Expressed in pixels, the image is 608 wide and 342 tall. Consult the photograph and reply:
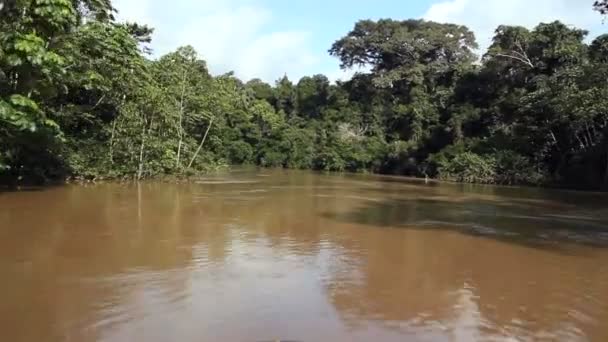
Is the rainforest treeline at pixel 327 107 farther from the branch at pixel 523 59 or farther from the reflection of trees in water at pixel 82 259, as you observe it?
the reflection of trees in water at pixel 82 259

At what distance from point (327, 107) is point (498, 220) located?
41185mm

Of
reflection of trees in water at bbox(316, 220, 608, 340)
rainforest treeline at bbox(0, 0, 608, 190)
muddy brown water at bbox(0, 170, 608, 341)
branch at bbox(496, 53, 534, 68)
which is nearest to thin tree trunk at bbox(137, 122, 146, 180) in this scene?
rainforest treeline at bbox(0, 0, 608, 190)

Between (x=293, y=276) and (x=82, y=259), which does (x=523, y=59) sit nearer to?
(x=293, y=276)

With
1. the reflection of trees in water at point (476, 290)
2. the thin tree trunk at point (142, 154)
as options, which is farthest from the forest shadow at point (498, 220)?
the thin tree trunk at point (142, 154)

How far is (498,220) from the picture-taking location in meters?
13.4

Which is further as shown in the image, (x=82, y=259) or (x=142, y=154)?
(x=142, y=154)

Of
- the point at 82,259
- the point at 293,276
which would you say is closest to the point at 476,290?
the point at 293,276

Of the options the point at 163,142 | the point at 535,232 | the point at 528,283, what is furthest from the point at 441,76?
the point at 528,283

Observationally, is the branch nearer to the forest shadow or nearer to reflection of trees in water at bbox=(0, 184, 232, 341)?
the forest shadow

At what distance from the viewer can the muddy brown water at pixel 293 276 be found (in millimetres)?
4926

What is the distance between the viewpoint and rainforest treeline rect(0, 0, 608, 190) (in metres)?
14.6

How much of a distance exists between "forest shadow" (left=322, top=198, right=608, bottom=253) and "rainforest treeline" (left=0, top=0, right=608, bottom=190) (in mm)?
6242

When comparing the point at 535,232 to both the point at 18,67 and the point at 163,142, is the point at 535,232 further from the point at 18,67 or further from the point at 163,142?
the point at 163,142

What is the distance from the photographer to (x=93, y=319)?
4914mm
